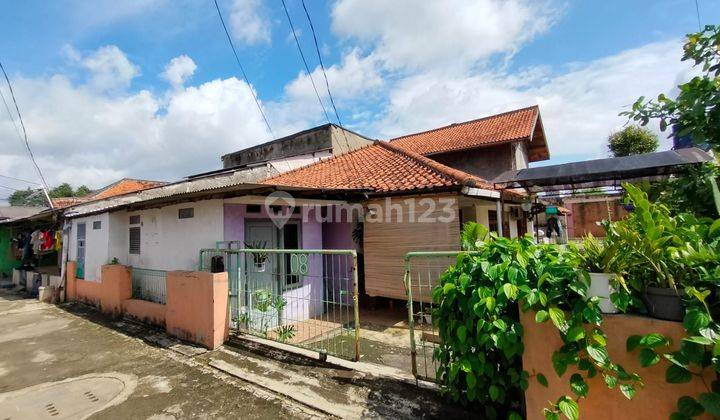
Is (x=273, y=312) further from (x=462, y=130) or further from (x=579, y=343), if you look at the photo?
(x=462, y=130)

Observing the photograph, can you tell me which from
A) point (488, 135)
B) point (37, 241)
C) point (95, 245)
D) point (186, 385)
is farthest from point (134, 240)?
point (488, 135)

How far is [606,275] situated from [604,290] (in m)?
0.10

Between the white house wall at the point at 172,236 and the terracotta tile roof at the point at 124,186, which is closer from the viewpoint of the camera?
the white house wall at the point at 172,236

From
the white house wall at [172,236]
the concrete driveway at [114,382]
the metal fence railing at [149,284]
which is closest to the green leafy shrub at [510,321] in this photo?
the concrete driveway at [114,382]

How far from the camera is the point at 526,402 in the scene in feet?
8.42

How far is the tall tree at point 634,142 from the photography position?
18859 millimetres

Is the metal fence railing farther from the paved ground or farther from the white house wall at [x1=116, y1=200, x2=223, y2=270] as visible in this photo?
the paved ground

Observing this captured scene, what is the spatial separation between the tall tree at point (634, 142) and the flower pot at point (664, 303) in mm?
22479

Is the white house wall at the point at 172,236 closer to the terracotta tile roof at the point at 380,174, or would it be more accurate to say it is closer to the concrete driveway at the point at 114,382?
the terracotta tile roof at the point at 380,174

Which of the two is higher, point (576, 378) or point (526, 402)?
point (576, 378)

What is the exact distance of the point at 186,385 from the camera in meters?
4.29

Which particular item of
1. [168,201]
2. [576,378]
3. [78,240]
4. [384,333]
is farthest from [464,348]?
[78,240]

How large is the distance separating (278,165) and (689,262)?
438 inches

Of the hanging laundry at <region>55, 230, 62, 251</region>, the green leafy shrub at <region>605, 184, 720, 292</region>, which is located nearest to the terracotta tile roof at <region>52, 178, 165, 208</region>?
the hanging laundry at <region>55, 230, 62, 251</region>
